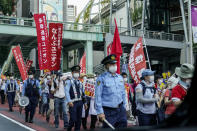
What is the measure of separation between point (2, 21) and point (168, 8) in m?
16.6

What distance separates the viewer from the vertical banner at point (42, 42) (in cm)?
1132

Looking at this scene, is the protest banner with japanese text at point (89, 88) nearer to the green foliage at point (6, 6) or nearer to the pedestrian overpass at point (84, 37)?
the pedestrian overpass at point (84, 37)

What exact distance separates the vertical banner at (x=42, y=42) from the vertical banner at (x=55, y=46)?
24cm

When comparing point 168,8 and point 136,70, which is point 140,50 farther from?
point 168,8

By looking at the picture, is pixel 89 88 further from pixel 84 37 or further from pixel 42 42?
pixel 84 37

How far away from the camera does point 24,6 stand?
4959 cm

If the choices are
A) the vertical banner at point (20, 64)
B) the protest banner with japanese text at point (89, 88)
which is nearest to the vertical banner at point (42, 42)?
the protest banner with japanese text at point (89, 88)

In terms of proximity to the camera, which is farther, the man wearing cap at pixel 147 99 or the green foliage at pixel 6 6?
the green foliage at pixel 6 6

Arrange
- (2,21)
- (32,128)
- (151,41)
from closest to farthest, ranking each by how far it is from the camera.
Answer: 1. (32,128)
2. (2,21)
3. (151,41)

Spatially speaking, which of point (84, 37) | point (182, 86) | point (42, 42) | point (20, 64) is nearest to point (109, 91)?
point (182, 86)

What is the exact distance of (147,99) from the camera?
561 cm

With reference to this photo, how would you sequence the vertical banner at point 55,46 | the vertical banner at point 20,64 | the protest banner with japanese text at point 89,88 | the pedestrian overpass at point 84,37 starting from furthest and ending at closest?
the pedestrian overpass at point 84,37, the vertical banner at point 20,64, the vertical banner at point 55,46, the protest banner with japanese text at point 89,88

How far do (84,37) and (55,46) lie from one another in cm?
1320

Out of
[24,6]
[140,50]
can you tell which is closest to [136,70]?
[140,50]
